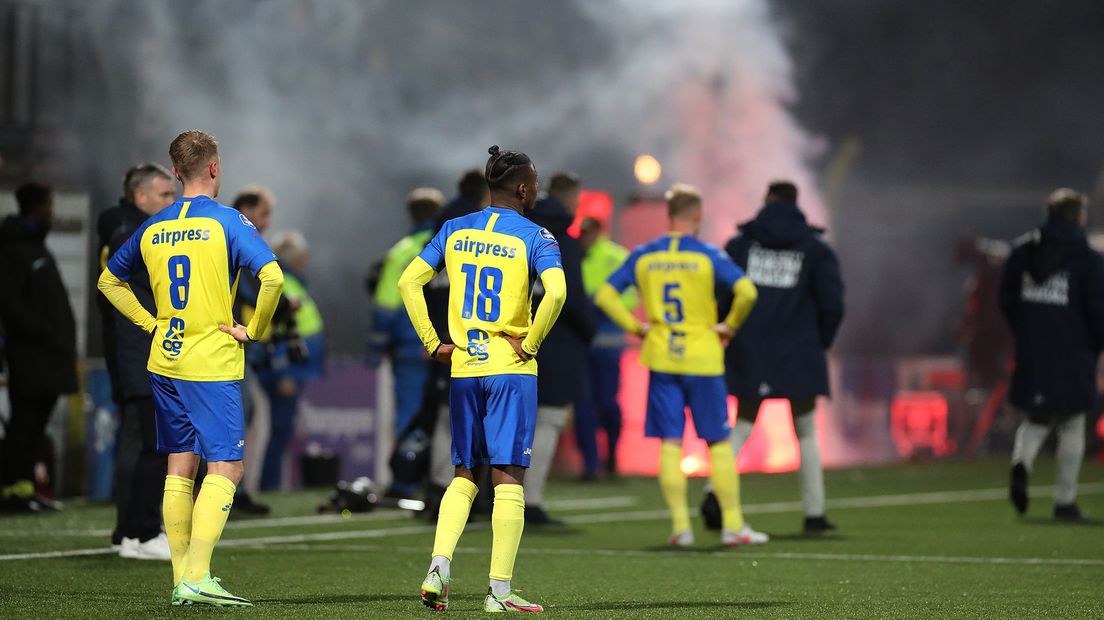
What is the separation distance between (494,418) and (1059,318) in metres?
6.59

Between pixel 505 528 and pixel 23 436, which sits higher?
Answer: pixel 23 436

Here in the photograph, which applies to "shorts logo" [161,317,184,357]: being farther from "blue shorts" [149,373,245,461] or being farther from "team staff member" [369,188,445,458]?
"team staff member" [369,188,445,458]

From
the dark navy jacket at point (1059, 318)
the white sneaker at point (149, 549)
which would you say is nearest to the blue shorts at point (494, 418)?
the white sneaker at point (149, 549)

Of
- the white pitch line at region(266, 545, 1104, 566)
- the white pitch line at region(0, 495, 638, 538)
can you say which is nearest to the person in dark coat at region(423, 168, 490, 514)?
the white pitch line at region(0, 495, 638, 538)

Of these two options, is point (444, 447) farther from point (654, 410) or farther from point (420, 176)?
point (420, 176)

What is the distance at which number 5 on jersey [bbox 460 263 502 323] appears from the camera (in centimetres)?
696

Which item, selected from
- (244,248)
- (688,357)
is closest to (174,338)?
(244,248)

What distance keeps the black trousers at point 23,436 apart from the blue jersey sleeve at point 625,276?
4.54m

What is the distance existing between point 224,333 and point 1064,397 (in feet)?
23.4

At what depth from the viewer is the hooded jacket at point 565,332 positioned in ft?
35.9

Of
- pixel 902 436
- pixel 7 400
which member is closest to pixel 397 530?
pixel 7 400

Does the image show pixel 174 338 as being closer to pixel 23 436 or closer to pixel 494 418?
pixel 494 418

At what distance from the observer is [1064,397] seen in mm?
12211

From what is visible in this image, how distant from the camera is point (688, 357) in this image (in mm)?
10016
